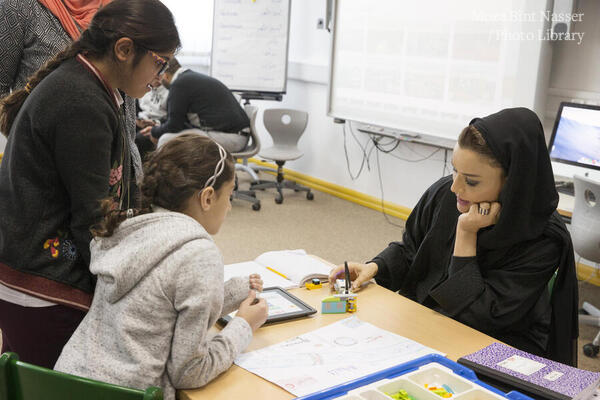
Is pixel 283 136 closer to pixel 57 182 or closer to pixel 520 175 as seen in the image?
pixel 520 175

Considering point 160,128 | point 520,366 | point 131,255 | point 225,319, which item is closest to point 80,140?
point 131,255

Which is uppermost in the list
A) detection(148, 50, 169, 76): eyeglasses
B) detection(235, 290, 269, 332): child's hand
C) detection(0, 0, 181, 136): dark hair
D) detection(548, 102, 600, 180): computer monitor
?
detection(0, 0, 181, 136): dark hair

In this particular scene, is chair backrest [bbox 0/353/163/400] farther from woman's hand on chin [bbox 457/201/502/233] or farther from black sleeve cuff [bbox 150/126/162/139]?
black sleeve cuff [bbox 150/126/162/139]

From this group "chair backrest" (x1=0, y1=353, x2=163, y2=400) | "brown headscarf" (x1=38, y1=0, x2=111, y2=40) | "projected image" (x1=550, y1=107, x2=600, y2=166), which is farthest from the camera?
"projected image" (x1=550, y1=107, x2=600, y2=166)

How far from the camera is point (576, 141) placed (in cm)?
355

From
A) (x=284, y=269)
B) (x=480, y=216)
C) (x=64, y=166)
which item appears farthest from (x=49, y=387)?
(x=480, y=216)

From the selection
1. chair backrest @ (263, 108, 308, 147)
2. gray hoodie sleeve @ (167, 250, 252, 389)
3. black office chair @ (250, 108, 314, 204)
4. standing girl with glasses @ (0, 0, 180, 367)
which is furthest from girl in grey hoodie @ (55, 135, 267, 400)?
chair backrest @ (263, 108, 308, 147)

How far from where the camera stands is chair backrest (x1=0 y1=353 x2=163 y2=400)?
1.12m

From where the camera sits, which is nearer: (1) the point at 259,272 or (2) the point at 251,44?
(1) the point at 259,272

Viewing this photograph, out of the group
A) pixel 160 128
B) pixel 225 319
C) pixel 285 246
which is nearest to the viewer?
pixel 225 319

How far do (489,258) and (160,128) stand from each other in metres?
3.93

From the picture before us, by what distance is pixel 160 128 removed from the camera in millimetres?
5293

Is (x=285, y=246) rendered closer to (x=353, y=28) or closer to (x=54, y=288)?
(x=353, y=28)

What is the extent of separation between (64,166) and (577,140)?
2.94 metres
